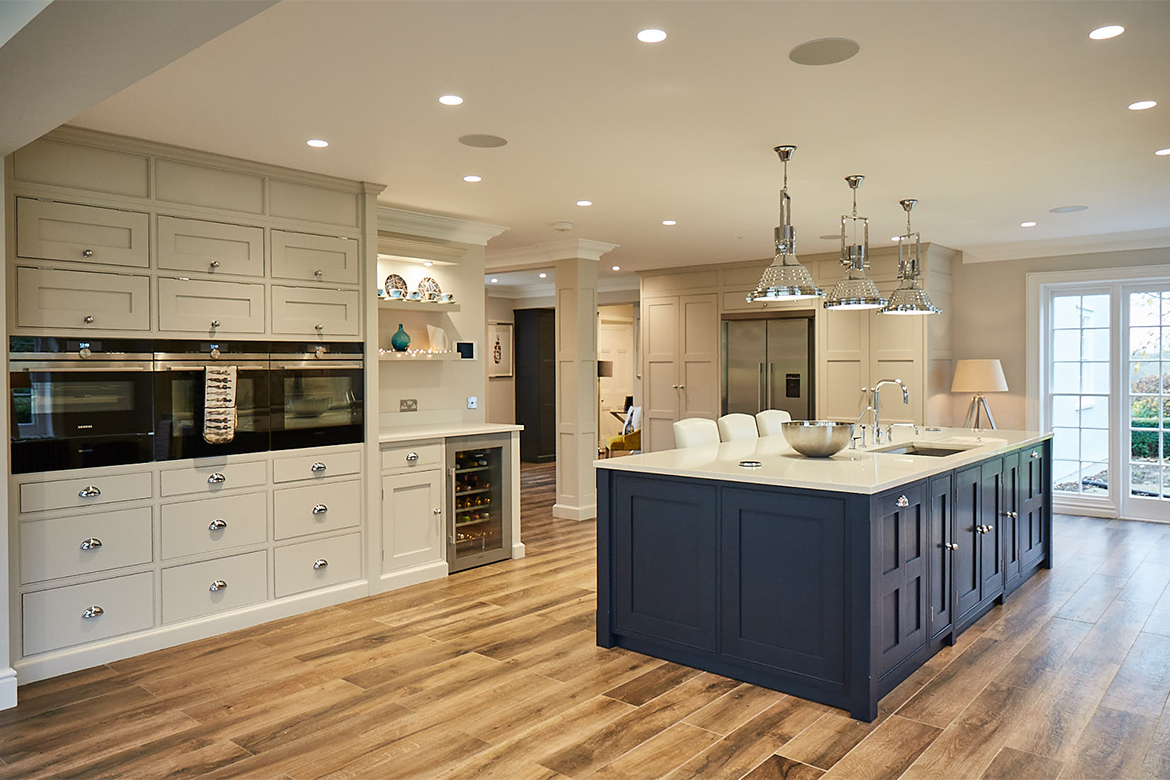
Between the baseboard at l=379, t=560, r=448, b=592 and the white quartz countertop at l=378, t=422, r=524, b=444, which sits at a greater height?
the white quartz countertop at l=378, t=422, r=524, b=444

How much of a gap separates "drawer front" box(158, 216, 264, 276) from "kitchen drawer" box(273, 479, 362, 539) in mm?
1215

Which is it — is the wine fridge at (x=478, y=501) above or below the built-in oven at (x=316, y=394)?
below

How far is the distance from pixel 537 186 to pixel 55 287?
8.19 feet

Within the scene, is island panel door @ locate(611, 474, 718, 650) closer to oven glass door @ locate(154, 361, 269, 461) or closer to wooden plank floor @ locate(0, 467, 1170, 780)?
wooden plank floor @ locate(0, 467, 1170, 780)

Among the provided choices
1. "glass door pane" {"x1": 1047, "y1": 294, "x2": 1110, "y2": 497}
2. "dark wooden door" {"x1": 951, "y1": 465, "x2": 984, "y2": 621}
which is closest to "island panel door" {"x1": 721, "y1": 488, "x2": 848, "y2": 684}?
"dark wooden door" {"x1": 951, "y1": 465, "x2": 984, "y2": 621}

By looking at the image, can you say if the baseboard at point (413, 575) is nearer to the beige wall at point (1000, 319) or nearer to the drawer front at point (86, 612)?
the drawer front at point (86, 612)

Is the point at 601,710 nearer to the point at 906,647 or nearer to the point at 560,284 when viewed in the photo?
the point at 906,647

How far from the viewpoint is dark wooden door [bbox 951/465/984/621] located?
3.83 metres

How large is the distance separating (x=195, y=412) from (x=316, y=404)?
67 centimetres

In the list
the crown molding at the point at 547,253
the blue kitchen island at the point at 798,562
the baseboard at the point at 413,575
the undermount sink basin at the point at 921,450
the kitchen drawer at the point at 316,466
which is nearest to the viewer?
the blue kitchen island at the point at 798,562

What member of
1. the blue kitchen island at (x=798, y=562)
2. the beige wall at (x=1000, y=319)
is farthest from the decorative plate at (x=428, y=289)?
the beige wall at (x=1000, y=319)

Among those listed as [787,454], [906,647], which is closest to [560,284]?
[787,454]

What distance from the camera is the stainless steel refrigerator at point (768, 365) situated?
308 inches

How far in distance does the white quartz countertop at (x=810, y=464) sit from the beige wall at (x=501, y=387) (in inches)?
267
